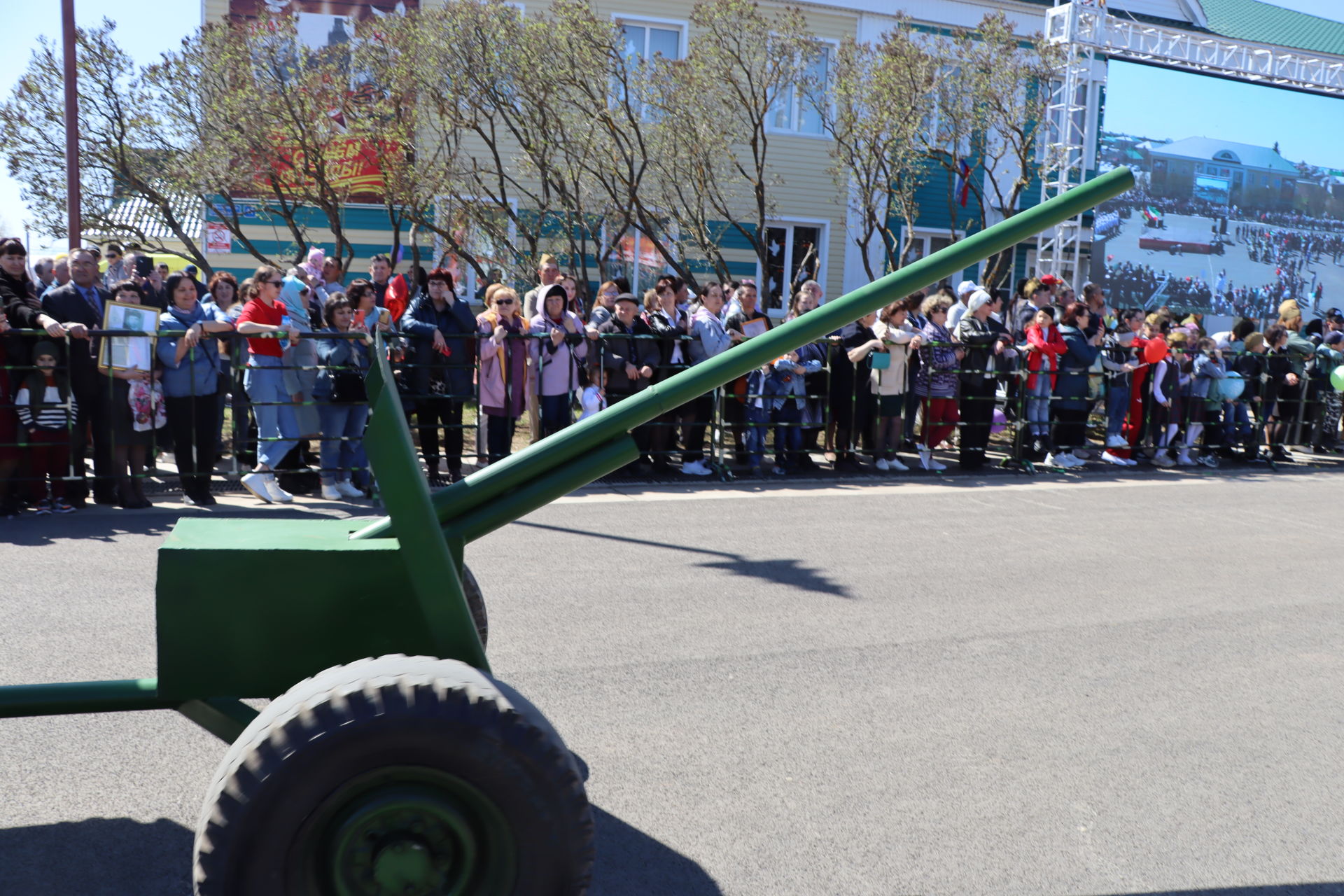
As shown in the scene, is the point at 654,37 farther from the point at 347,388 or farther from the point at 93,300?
the point at 93,300

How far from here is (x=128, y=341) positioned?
335 inches

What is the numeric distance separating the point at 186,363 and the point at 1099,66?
60.8ft

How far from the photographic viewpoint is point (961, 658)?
5.40m

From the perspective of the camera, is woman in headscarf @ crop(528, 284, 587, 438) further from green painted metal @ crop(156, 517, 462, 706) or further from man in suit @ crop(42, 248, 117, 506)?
green painted metal @ crop(156, 517, 462, 706)

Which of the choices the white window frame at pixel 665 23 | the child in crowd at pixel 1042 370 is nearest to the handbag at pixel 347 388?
the child in crowd at pixel 1042 370

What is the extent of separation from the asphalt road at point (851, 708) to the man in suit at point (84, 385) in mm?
578

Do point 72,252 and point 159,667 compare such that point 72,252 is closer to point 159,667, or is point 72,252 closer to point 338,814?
point 159,667

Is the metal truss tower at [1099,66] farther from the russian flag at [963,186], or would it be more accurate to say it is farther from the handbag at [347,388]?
the handbag at [347,388]

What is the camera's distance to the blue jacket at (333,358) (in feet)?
30.2

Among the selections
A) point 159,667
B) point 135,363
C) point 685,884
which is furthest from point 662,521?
point 159,667

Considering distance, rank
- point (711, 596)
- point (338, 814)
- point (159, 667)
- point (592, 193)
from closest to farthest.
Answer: point (338, 814) < point (159, 667) < point (711, 596) < point (592, 193)

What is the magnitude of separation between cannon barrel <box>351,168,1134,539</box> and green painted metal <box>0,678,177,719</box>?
0.69m

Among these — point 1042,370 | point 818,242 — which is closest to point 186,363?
point 1042,370

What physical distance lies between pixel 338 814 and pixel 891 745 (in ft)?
7.99
